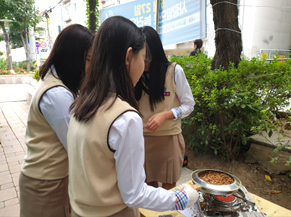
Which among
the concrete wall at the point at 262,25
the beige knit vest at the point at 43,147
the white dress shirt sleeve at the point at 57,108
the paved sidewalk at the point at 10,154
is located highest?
the concrete wall at the point at 262,25

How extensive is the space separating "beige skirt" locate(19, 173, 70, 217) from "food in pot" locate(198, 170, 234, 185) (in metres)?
0.82

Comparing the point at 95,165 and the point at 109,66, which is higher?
the point at 109,66

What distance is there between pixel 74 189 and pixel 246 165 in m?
2.55

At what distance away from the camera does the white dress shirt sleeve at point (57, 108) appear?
3.70ft

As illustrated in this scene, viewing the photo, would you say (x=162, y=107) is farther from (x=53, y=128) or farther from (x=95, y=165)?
(x=95, y=165)

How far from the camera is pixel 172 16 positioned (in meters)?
3.70

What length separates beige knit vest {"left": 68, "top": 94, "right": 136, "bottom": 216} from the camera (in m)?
0.80

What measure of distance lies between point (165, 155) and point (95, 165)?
1081 mm

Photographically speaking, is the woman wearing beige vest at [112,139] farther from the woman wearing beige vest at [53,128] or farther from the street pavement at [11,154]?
the street pavement at [11,154]

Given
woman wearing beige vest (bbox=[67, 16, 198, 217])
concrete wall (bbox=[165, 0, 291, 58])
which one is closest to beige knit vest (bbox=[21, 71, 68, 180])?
woman wearing beige vest (bbox=[67, 16, 198, 217])

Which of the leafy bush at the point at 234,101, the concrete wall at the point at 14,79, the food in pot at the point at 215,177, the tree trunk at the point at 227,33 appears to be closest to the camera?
the food in pot at the point at 215,177

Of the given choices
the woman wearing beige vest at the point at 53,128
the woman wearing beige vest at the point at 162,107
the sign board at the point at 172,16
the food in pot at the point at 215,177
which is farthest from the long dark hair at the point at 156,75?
the sign board at the point at 172,16

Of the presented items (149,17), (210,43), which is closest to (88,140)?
(149,17)

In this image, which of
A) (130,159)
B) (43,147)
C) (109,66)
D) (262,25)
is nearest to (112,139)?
(130,159)
